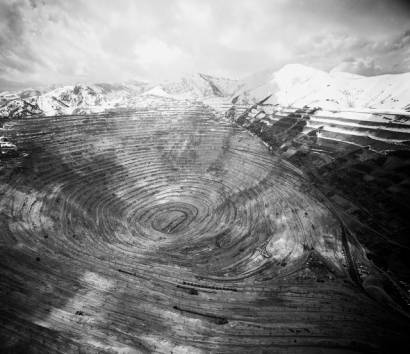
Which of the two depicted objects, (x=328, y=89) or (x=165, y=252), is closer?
(x=165, y=252)

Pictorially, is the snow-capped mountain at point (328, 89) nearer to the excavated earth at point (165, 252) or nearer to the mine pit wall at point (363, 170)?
the mine pit wall at point (363, 170)

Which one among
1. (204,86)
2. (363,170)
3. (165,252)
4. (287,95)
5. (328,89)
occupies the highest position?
(328,89)

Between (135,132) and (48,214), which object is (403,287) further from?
(135,132)

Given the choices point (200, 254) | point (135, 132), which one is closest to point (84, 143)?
point (135, 132)

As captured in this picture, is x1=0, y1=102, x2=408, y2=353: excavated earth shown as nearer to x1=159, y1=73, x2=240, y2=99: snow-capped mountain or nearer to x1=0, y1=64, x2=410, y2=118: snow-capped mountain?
x1=0, y1=64, x2=410, y2=118: snow-capped mountain

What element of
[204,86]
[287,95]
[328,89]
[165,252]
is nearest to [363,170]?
[328,89]

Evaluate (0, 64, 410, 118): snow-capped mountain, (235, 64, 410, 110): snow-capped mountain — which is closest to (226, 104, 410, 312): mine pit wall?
(0, 64, 410, 118): snow-capped mountain

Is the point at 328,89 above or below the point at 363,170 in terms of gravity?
above

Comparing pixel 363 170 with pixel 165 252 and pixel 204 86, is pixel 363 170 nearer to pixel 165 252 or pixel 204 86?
pixel 165 252
